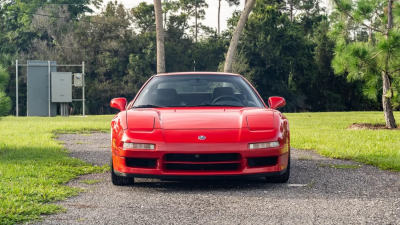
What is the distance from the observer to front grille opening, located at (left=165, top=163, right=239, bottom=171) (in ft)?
18.5

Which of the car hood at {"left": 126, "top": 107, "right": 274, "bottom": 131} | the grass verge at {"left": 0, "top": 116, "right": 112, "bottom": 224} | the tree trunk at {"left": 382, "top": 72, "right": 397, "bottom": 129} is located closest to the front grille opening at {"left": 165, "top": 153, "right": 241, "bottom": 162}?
the car hood at {"left": 126, "top": 107, "right": 274, "bottom": 131}

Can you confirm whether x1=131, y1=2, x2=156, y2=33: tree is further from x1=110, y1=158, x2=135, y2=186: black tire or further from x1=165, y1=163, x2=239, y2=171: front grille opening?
x1=165, y1=163, x2=239, y2=171: front grille opening

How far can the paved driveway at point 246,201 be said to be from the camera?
4.39 m

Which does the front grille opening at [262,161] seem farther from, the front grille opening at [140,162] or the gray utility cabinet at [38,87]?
the gray utility cabinet at [38,87]

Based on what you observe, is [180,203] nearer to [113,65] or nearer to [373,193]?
[373,193]

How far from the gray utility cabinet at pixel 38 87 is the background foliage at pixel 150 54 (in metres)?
17.3

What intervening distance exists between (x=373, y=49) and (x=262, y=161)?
10.7 metres

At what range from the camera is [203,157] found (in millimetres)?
5617

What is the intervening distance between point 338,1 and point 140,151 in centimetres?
1262

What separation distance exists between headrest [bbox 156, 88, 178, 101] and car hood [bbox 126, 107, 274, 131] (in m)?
0.54

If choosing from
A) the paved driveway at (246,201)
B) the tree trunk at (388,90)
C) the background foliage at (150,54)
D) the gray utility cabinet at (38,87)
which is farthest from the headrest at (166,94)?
the background foliage at (150,54)

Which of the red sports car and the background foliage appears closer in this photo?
the red sports car

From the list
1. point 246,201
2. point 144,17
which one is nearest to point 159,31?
point 246,201

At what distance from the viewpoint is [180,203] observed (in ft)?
16.7
